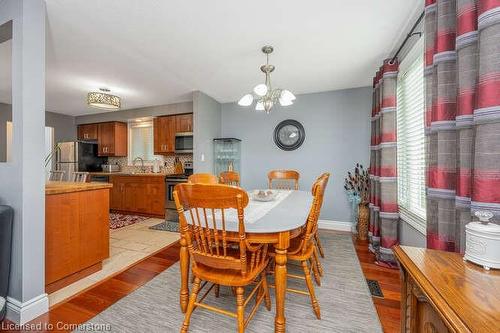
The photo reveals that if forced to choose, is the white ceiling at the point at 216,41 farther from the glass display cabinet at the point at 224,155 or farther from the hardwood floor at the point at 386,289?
the hardwood floor at the point at 386,289

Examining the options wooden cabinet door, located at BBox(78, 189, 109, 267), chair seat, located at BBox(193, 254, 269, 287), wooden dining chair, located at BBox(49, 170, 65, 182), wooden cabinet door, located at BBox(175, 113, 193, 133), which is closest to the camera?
chair seat, located at BBox(193, 254, 269, 287)

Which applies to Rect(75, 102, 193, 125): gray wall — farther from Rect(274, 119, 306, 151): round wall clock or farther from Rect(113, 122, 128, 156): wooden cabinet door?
Rect(274, 119, 306, 151): round wall clock

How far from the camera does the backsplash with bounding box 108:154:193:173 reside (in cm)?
512

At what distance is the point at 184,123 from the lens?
15.2 ft

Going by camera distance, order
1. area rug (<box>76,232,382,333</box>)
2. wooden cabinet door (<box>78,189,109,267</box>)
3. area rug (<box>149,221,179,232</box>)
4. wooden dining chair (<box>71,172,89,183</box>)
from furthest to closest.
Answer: area rug (<box>149,221,179,232</box>) → wooden dining chair (<box>71,172,89,183</box>) → wooden cabinet door (<box>78,189,109,267</box>) → area rug (<box>76,232,382,333</box>)

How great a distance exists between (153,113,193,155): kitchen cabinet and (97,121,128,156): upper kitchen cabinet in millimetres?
1113

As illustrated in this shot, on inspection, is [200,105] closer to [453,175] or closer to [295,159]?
[295,159]

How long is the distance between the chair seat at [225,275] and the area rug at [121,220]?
319 centimetres

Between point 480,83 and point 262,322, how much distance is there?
1.77m

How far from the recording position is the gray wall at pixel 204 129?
3.74 metres

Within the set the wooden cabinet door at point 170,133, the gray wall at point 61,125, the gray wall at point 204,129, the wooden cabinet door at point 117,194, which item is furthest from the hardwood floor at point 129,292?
the gray wall at point 61,125

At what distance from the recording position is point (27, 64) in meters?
1.55

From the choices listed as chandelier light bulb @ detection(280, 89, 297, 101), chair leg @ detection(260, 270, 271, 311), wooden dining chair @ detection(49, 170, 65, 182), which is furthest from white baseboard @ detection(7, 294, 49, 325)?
chandelier light bulb @ detection(280, 89, 297, 101)

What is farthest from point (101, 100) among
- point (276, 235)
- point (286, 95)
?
point (276, 235)
